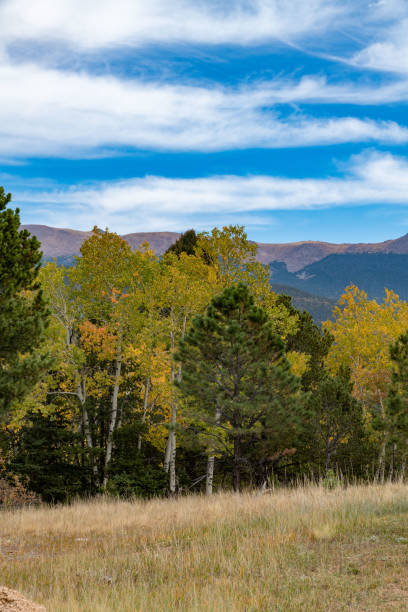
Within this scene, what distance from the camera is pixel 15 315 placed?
11.1m

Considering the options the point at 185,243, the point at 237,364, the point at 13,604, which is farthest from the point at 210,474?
the point at 185,243

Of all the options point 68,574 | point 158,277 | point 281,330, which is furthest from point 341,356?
point 68,574

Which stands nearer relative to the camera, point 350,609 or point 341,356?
point 350,609

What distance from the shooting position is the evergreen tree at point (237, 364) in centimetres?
1650

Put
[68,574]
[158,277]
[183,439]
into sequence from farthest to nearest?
[158,277] < [183,439] < [68,574]

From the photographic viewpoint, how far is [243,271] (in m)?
23.5

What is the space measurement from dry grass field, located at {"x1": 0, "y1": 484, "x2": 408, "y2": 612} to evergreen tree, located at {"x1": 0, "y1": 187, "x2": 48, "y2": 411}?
136 inches

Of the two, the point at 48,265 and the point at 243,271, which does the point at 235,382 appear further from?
the point at 48,265

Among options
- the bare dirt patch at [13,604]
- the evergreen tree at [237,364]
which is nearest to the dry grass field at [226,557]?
the bare dirt patch at [13,604]

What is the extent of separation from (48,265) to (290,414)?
13893 mm

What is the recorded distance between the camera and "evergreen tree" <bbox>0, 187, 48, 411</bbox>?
1092cm

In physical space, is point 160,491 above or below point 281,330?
below

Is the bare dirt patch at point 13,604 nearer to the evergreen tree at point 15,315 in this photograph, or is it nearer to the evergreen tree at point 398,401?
the evergreen tree at point 15,315

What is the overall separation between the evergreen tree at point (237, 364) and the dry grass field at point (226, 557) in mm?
5085
